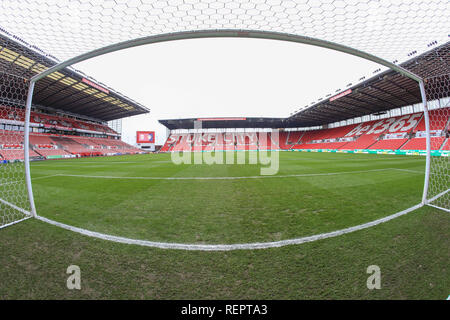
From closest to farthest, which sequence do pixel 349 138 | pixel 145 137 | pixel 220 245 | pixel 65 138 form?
pixel 220 245, pixel 65 138, pixel 349 138, pixel 145 137

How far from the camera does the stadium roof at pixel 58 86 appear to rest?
3206 mm

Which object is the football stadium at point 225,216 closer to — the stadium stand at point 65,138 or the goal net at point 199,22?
the goal net at point 199,22

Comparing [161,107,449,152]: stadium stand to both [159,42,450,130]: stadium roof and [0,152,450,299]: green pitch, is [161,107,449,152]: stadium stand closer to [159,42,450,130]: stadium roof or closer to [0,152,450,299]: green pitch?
[159,42,450,130]: stadium roof

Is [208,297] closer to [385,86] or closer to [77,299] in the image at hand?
Result: [77,299]

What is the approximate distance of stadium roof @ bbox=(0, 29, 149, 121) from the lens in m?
3.21

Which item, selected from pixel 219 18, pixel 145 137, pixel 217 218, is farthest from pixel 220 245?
pixel 145 137

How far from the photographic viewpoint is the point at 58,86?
2052cm

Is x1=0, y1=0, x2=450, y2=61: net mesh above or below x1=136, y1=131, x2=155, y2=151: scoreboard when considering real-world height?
below

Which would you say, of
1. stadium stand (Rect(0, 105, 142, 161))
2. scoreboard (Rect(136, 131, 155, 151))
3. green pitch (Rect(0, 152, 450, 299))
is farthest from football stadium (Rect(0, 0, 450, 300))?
scoreboard (Rect(136, 131, 155, 151))

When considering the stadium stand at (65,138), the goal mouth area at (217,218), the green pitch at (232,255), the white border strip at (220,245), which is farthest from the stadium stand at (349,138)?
the white border strip at (220,245)

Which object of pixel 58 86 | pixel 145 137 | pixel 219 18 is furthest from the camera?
pixel 145 137

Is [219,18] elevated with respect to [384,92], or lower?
lower

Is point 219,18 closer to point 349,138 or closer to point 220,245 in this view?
point 220,245
